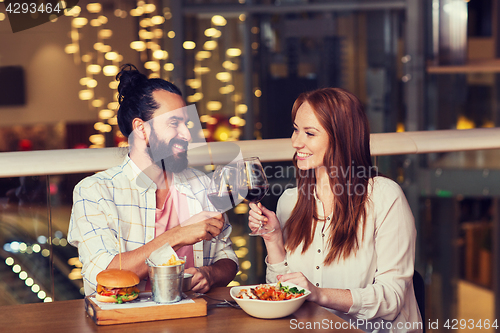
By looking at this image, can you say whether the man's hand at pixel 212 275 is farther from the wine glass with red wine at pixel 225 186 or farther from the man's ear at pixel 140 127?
the man's ear at pixel 140 127

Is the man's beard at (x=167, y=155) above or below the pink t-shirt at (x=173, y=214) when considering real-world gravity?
above

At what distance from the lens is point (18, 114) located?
6793 mm

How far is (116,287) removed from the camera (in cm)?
127

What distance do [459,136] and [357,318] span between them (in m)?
1.26

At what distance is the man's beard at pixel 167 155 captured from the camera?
1.84 m

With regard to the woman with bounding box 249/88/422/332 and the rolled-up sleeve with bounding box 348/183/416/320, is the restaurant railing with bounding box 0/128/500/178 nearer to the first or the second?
the woman with bounding box 249/88/422/332

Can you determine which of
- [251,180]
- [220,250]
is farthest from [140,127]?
[251,180]

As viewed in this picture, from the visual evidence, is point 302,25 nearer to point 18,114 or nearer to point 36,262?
point 18,114

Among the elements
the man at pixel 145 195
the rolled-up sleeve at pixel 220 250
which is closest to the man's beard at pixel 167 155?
the man at pixel 145 195

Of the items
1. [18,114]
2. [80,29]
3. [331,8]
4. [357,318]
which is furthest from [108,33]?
[357,318]

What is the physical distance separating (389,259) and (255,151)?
0.87 m

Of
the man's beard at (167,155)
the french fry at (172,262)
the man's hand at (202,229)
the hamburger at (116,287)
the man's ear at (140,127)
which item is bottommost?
the hamburger at (116,287)

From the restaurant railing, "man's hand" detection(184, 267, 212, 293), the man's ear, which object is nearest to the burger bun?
"man's hand" detection(184, 267, 212, 293)

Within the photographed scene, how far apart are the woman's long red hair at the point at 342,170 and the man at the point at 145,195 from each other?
0.30 meters
